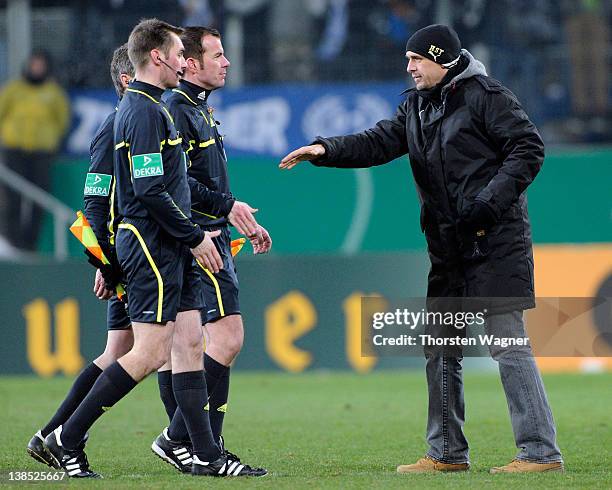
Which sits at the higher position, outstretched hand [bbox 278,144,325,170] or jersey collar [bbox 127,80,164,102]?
jersey collar [bbox 127,80,164,102]

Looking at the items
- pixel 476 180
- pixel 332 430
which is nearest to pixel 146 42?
pixel 476 180

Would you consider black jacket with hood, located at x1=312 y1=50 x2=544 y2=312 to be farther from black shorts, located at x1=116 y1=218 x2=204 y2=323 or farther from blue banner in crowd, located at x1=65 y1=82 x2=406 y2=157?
blue banner in crowd, located at x1=65 y1=82 x2=406 y2=157

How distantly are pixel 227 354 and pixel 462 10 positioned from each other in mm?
8860

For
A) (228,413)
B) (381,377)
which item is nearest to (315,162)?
(228,413)

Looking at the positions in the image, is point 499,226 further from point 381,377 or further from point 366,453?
point 381,377

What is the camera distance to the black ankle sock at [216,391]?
7.13m

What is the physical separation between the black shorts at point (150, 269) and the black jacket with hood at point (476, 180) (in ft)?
4.48

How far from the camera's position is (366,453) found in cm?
782

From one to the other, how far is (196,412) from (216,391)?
548 millimetres

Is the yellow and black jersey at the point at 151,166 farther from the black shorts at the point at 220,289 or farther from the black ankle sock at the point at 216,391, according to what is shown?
the black ankle sock at the point at 216,391

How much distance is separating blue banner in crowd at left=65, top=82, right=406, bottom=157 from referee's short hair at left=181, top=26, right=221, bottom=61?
25.9ft

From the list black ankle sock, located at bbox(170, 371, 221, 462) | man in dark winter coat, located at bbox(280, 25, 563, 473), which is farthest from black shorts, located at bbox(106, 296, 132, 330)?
man in dark winter coat, located at bbox(280, 25, 563, 473)

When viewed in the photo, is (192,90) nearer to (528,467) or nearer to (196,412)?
(196,412)

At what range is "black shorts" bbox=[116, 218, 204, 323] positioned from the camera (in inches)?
253
